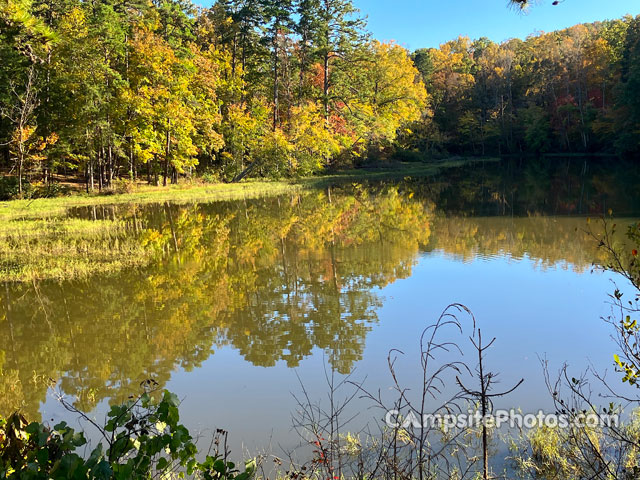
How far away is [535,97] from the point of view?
191 ft

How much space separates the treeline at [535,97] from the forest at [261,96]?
199mm

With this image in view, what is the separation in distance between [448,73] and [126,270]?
6139 cm

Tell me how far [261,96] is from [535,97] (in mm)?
33743

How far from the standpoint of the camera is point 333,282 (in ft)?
34.3

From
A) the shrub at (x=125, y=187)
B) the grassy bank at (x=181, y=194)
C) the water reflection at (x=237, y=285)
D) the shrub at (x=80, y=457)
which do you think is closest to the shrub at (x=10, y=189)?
the grassy bank at (x=181, y=194)

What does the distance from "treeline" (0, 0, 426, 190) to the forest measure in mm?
119

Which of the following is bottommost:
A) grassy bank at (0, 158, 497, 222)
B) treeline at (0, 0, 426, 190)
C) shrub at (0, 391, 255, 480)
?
shrub at (0, 391, 255, 480)

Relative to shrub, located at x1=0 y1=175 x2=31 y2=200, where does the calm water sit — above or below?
below

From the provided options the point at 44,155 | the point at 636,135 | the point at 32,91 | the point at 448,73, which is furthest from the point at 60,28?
the point at 448,73

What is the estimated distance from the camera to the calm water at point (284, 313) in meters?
5.89

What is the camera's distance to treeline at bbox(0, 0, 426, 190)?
27297 mm

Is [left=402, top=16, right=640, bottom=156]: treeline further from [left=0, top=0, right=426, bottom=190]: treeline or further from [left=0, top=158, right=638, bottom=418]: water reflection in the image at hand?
[left=0, top=158, right=638, bottom=418]: water reflection

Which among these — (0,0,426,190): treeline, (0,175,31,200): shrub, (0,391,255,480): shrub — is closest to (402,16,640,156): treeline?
(0,0,426,190): treeline

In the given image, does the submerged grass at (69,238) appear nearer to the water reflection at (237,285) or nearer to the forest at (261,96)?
the water reflection at (237,285)
